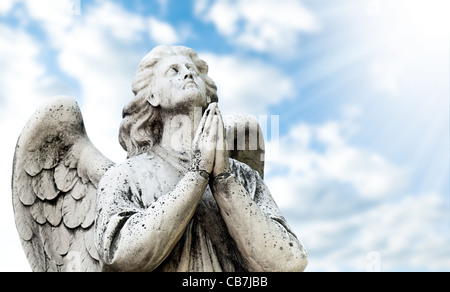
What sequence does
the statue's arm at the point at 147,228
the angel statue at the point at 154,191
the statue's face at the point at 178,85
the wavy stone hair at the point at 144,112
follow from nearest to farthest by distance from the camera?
the statue's arm at the point at 147,228
the angel statue at the point at 154,191
the statue's face at the point at 178,85
the wavy stone hair at the point at 144,112

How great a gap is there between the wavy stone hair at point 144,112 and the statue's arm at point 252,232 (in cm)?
94

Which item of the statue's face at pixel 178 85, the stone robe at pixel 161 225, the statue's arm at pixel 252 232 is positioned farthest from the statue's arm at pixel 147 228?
the statue's face at pixel 178 85

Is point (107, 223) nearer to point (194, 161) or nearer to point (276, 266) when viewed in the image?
point (194, 161)

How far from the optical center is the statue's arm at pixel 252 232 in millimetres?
5047

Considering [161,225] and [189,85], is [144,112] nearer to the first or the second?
[189,85]

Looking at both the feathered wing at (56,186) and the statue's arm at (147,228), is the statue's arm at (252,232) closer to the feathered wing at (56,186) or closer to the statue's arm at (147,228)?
the statue's arm at (147,228)

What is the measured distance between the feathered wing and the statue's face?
2.28 feet

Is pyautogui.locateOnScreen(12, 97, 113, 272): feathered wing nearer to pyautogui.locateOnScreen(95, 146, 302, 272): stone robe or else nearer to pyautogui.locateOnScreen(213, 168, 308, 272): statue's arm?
pyautogui.locateOnScreen(95, 146, 302, 272): stone robe

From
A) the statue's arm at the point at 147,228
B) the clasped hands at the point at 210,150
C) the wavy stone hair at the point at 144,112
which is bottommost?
the statue's arm at the point at 147,228
